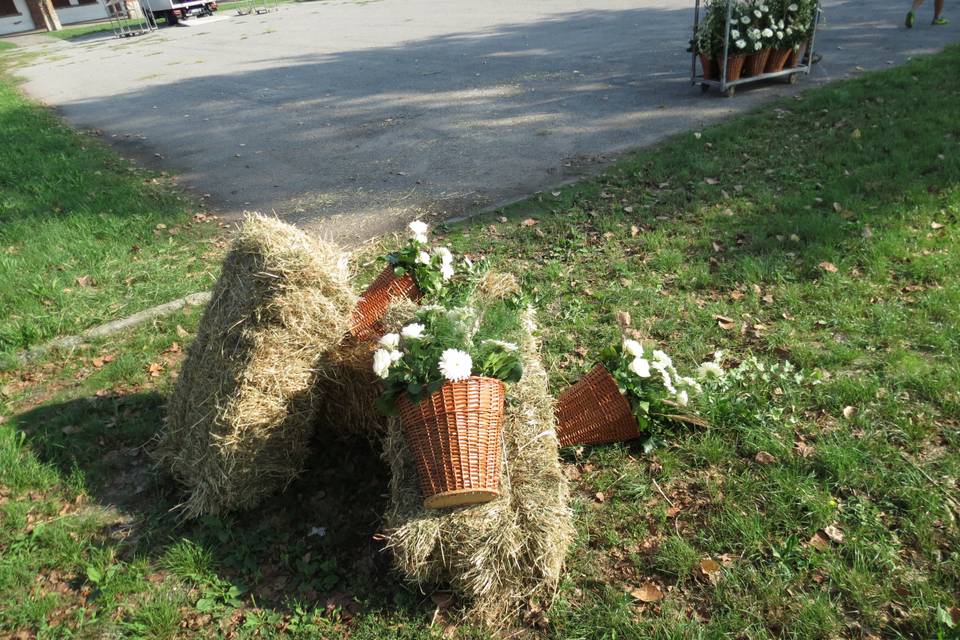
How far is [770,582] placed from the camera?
2697mm

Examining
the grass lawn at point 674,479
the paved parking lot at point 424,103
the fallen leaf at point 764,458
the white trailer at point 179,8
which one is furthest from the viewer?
the white trailer at point 179,8

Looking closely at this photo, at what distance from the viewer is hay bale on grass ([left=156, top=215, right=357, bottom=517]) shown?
2928 millimetres

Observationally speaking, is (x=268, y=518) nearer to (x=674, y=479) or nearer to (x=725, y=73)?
(x=674, y=479)

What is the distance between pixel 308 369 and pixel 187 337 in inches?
87.3

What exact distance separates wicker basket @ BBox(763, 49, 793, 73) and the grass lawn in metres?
4.04

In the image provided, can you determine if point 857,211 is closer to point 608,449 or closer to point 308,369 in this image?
point 608,449

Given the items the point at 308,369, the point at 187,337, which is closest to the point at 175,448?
the point at 308,369

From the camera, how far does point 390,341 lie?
Result: 2.90 meters

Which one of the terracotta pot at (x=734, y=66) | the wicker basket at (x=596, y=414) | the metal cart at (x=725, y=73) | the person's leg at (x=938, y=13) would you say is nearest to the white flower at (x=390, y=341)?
the wicker basket at (x=596, y=414)

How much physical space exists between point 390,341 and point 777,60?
8.25m

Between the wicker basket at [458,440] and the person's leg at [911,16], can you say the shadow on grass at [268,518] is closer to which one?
the wicker basket at [458,440]

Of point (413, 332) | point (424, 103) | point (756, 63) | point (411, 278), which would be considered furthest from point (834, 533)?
point (424, 103)

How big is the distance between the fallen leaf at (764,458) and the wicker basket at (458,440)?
4.53 ft

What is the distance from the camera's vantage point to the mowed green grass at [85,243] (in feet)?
17.2
